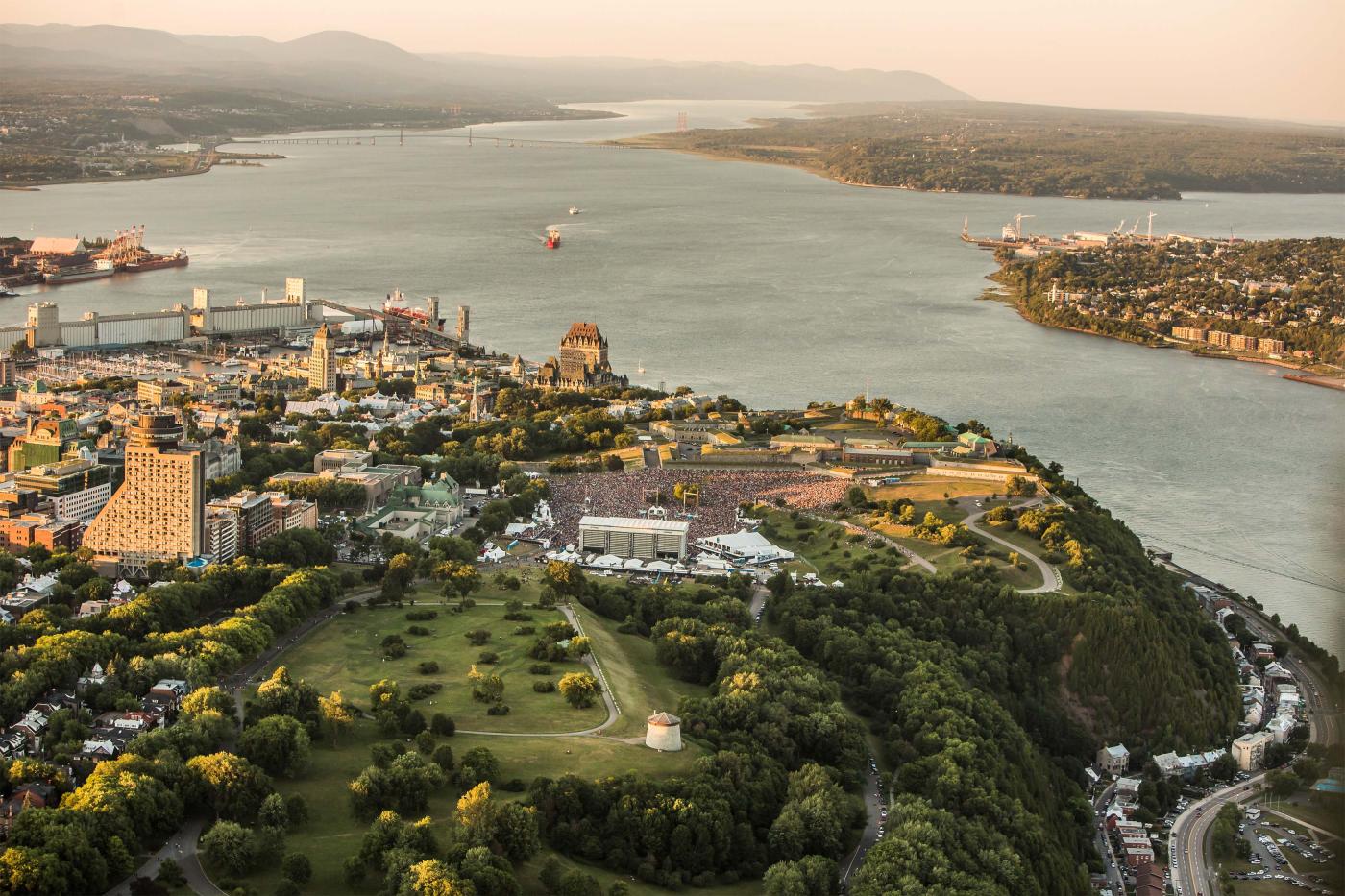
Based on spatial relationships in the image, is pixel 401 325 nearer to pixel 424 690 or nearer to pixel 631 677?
pixel 631 677

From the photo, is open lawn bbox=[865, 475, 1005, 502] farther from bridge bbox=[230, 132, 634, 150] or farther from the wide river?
bridge bbox=[230, 132, 634, 150]

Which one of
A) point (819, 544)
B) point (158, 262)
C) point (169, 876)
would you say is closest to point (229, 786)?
point (169, 876)

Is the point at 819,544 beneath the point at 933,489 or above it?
beneath

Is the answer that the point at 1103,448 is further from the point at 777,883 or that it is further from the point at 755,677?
the point at 777,883

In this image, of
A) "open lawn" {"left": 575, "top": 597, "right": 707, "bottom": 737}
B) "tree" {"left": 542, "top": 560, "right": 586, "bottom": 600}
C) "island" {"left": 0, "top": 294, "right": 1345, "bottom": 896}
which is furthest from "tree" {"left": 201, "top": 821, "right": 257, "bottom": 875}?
"tree" {"left": 542, "top": 560, "right": 586, "bottom": 600}

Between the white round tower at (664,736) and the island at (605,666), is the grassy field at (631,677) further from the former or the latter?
the white round tower at (664,736)
